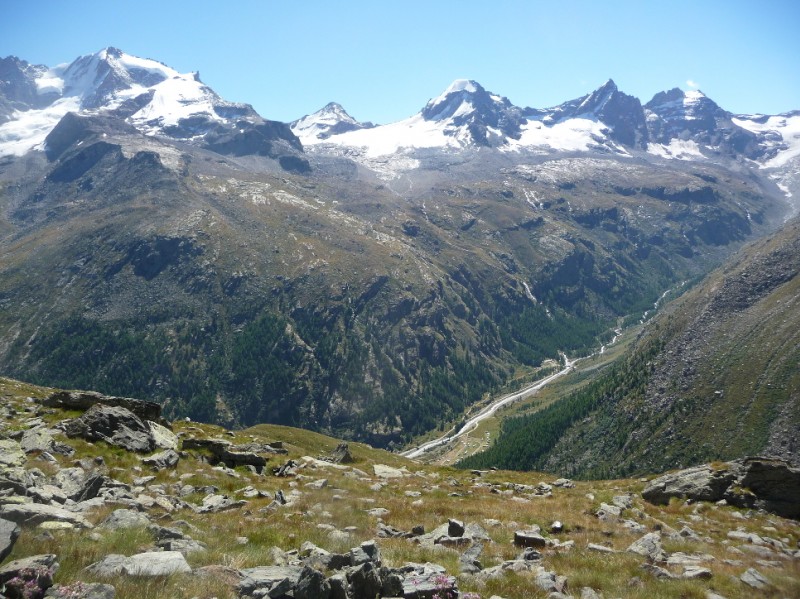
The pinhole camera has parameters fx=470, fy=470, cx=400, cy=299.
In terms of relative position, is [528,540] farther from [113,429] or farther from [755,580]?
[113,429]

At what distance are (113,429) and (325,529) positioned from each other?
794 inches

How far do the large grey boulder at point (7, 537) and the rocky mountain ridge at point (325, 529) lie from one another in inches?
1.3

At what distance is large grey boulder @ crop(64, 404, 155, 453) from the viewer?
28578 mm

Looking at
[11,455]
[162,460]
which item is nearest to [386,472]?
[162,460]

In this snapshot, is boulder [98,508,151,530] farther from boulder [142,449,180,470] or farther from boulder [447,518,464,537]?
boulder [142,449,180,470]

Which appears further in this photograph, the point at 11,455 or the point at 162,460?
the point at 162,460

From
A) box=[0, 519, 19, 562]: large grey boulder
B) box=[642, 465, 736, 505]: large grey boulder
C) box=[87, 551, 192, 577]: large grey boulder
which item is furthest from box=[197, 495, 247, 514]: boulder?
box=[642, 465, 736, 505]: large grey boulder

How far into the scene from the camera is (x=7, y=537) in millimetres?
9023

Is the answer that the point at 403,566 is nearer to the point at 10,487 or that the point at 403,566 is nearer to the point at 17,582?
the point at 17,582

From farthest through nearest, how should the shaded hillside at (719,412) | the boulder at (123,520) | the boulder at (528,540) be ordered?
the shaded hillside at (719,412) < the boulder at (528,540) < the boulder at (123,520)

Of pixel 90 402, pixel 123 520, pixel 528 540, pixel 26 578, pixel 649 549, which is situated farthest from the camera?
pixel 90 402

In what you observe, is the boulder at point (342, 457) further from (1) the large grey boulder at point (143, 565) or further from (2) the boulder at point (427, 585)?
(1) the large grey boulder at point (143, 565)

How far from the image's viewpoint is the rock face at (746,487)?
32.9m

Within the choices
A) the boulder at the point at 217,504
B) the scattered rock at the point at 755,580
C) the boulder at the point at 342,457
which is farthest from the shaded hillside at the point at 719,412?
the boulder at the point at 217,504
